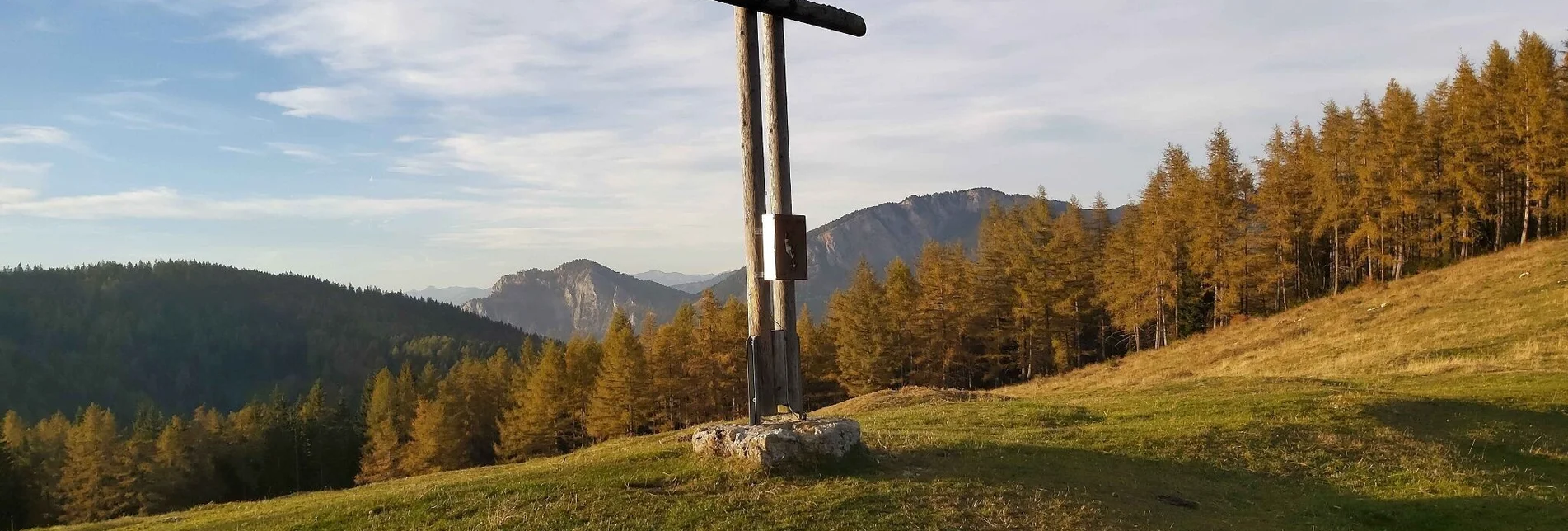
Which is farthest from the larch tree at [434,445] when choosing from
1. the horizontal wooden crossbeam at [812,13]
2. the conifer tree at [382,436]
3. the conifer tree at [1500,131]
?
the conifer tree at [1500,131]

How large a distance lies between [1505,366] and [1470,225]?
34961 mm

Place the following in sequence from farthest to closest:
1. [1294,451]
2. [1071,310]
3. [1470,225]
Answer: [1071,310]
[1470,225]
[1294,451]

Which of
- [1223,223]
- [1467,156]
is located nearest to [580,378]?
[1223,223]

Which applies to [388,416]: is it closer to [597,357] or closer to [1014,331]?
[597,357]

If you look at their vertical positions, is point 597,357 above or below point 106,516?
above

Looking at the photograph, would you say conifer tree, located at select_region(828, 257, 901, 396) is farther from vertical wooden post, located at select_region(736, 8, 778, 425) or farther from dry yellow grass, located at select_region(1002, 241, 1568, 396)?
vertical wooden post, located at select_region(736, 8, 778, 425)

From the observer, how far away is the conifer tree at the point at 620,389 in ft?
177

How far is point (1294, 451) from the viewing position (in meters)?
14.8

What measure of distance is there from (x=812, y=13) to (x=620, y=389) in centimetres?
4541

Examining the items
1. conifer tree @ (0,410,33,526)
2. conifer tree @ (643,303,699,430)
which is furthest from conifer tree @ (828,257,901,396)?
conifer tree @ (0,410,33,526)

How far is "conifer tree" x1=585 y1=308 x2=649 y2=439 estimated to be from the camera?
5391 centimetres

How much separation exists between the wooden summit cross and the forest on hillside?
43.2m

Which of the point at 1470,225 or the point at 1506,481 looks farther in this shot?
the point at 1470,225

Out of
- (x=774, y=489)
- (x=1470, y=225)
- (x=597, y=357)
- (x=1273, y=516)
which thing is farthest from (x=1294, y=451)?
(x=597, y=357)
